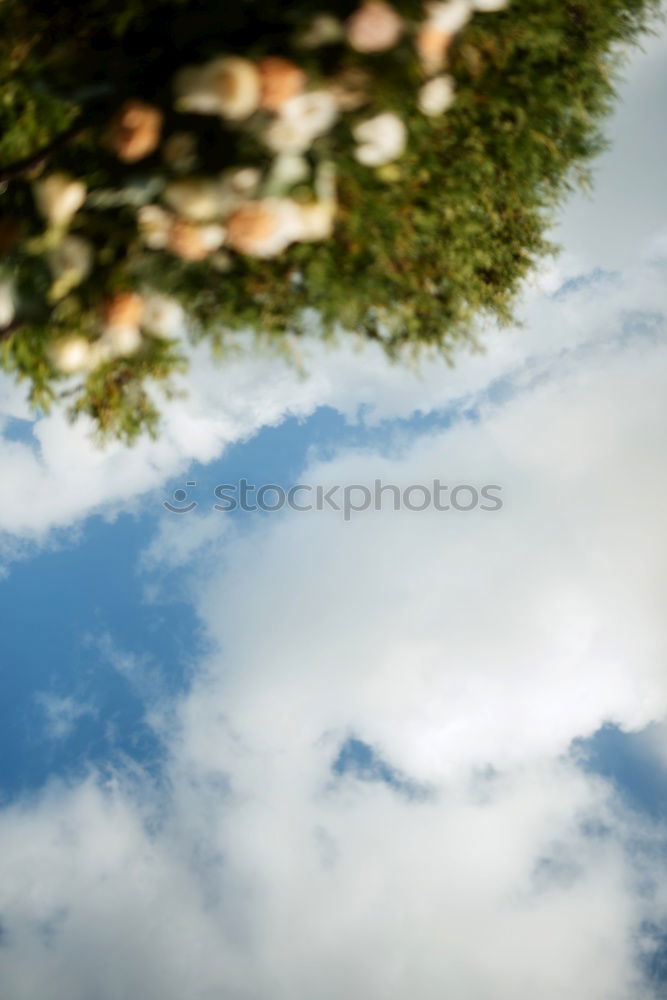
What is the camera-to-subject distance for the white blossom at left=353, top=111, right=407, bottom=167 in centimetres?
295

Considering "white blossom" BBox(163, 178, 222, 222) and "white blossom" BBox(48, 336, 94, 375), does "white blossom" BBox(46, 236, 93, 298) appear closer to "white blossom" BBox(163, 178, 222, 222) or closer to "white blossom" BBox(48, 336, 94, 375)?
"white blossom" BBox(48, 336, 94, 375)

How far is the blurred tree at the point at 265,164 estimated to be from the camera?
2.61 m

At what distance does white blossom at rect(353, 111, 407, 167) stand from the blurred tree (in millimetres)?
10

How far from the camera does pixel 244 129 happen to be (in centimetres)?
259

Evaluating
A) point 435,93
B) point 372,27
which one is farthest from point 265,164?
point 435,93

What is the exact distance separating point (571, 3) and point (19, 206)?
5.16m

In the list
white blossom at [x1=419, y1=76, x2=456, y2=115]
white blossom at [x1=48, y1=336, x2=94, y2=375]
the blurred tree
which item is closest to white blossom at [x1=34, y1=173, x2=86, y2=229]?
the blurred tree

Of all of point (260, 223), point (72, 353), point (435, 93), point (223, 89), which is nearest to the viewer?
point (223, 89)

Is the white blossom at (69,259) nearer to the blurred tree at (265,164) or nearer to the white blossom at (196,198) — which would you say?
the blurred tree at (265,164)

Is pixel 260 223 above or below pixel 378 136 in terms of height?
below

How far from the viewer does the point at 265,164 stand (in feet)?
8.62

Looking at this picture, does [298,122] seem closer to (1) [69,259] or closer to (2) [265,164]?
(2) [265,164]

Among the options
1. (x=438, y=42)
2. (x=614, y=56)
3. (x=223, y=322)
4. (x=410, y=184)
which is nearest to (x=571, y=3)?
(x=614, y=56)

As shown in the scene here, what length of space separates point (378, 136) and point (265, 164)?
670 millimetres
